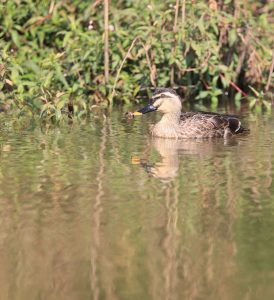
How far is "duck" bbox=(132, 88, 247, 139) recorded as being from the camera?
13109 millimetres

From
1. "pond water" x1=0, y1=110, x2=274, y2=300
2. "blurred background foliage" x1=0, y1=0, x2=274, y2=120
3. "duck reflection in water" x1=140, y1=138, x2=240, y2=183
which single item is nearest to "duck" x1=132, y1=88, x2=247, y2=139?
"duck reflection in water" x1=140, y1=138, x2=240, y2=183

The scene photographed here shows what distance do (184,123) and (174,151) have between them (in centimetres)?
148

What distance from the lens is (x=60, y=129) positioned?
13.1m

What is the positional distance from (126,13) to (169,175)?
20.3 feet

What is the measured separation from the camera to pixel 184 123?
43.6 ft

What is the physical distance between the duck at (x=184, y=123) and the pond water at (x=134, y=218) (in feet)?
2.07

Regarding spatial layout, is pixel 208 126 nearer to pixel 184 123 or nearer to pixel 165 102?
pixel 184 123

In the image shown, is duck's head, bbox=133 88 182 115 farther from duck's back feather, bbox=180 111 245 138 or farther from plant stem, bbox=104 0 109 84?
plant stem, bbox=104 0 109 84

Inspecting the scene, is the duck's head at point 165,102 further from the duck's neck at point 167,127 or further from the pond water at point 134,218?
the pond water at point 134,218

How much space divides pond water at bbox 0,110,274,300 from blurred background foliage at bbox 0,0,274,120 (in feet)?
10.6

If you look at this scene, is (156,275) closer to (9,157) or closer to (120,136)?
(9,157)

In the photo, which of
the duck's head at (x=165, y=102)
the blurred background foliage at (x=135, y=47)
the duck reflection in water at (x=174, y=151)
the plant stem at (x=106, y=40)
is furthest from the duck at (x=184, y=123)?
the plant stem at (x=106, y=40)

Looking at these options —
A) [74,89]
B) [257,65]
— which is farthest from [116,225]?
[257,65]

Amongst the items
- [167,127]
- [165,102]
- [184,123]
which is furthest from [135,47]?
[167,127]
